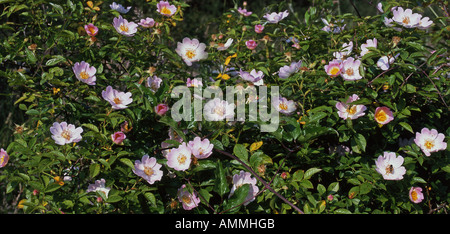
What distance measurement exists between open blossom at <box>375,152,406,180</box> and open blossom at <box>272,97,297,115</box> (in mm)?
287

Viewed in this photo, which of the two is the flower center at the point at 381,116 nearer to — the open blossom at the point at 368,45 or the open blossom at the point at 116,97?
the open blossom at the point at 368,45

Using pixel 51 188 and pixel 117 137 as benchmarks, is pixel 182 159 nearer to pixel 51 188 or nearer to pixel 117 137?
pixel 117 137

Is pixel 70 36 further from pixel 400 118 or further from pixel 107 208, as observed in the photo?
pixel 400 118

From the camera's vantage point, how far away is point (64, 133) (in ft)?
3.95

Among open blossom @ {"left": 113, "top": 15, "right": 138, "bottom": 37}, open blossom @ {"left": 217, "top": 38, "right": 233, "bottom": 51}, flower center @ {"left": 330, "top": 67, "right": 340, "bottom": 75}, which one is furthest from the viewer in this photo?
open blossom @ {"left": 217, "top": 38, "right": 233, "bottom": 51}

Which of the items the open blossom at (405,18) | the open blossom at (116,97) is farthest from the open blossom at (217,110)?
the open blossom at (405,18)

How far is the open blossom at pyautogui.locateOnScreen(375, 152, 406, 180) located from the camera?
3.92ft

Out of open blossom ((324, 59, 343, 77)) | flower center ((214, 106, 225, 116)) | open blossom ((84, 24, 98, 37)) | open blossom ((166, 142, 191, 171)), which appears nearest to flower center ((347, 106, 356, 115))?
open blossom ((324, 59, 343, 77))

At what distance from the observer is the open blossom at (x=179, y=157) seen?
1136mm

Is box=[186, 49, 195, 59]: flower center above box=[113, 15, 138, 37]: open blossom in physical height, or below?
below

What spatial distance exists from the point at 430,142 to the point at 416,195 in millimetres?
161

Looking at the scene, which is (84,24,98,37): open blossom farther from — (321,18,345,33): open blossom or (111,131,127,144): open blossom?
(321,18,345,33): open blossom

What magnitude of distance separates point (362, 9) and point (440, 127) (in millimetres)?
3905

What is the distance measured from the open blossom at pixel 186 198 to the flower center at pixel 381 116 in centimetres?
57
